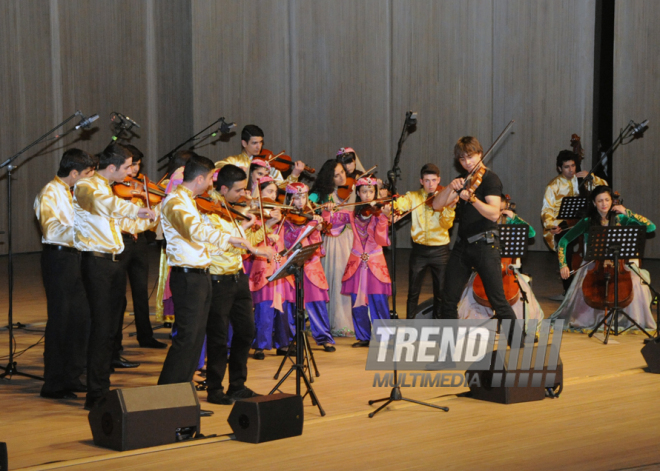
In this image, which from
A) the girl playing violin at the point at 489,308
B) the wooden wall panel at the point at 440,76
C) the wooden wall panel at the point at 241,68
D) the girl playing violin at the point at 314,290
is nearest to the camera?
the girl playing violin at the point at 314,290

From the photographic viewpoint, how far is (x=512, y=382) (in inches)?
172

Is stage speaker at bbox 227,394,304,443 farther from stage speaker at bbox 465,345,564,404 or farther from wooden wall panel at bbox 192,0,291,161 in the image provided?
wooden wall panel at bbox 192,0,291,161

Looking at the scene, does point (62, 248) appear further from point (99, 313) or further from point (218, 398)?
point (218, 398)

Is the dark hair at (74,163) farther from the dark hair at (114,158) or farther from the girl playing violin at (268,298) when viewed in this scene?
the girl playing violin at (268,298)

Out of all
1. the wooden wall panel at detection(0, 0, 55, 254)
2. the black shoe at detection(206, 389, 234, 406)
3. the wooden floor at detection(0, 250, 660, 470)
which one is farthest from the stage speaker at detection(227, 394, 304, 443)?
the wooden wall panel at detection(0, 0, 55, 254)

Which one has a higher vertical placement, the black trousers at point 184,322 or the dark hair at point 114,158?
the dark hair at point 114,158

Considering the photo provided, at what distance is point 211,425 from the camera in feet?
13.4

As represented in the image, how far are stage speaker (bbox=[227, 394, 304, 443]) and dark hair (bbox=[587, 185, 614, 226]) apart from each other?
3900 mm

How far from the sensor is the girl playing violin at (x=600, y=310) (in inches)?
257

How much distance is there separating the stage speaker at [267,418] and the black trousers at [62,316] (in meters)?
1.43

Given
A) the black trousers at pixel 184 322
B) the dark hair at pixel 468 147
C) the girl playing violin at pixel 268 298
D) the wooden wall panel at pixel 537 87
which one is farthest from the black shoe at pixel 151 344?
the wooden wall panel at pixel 537 87

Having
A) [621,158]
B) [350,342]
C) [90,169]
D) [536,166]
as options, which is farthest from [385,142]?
[90,169]

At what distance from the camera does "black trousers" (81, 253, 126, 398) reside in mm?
4324

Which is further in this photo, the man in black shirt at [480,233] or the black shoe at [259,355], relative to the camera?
the black shoe at [259,355]
